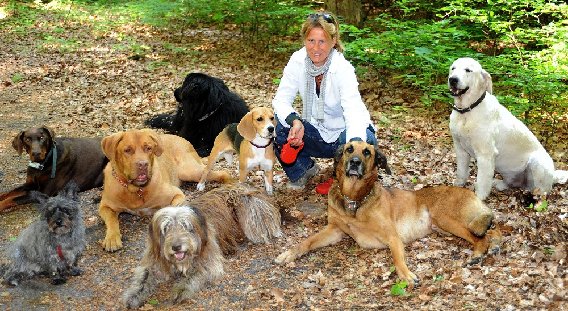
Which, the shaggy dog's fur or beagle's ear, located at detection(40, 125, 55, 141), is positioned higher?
beagle's ear, located at detection(40, 125, 55, 141)

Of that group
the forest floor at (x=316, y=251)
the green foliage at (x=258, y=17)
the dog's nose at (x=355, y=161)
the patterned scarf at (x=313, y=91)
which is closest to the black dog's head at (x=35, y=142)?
the forest floor at (x=316, y=251)

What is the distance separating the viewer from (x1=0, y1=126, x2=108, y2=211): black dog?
5.62 meters

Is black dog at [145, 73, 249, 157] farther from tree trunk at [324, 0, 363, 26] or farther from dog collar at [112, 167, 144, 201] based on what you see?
tree trunk at [324, 0, 363, 26]

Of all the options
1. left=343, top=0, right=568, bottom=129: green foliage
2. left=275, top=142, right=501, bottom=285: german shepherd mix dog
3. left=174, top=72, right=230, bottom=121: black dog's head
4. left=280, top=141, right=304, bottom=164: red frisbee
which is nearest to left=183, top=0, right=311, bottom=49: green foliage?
left=343, top=0, right=568, bottom=129: green foliage

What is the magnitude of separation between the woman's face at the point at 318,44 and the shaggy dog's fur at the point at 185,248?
5.75ft

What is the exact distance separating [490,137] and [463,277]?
5.59 feet

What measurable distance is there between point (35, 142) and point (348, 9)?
720 centimetres

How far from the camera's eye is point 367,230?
15.6 feet

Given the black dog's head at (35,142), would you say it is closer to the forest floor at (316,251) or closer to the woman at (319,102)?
the forest floor at (316,251)

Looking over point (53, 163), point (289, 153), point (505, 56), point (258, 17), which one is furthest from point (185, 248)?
point (258, 17)

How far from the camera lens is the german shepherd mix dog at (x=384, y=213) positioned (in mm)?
4566

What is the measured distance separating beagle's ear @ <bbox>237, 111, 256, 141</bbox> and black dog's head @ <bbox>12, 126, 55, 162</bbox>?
201 centimetres

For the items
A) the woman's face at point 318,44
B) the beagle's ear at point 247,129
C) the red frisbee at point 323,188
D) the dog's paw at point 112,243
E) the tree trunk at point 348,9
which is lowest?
the dog's paw at point 112,243

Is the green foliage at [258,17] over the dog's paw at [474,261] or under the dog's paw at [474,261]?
over
